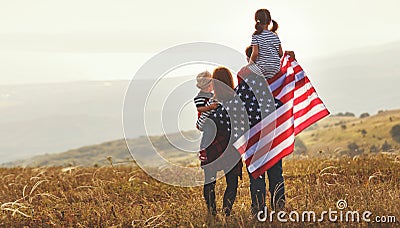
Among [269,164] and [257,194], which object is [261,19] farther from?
[257,194]

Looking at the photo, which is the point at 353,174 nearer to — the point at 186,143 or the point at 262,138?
the point at 262,138

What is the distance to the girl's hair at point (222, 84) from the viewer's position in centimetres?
845

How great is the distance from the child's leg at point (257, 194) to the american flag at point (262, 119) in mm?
105

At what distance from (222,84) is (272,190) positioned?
5.95 feet

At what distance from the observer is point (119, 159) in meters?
13.5

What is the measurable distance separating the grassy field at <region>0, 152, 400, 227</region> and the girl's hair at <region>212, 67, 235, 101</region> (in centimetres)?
176

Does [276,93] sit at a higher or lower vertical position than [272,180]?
higher

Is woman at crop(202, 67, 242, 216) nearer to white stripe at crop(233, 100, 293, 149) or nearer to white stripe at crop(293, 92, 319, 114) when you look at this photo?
white stripe at crop(233, 100, 293, 149)

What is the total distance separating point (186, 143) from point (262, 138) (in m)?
1.16

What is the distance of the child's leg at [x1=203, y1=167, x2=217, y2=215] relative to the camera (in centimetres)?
856

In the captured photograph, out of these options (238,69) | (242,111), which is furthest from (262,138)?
(238,69)

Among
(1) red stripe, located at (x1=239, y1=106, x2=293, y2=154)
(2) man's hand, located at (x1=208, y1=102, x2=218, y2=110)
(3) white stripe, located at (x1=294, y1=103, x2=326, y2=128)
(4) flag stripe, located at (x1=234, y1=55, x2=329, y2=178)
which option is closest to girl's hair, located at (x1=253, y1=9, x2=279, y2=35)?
(4) flag stripe, located at (x1=234, y1=55, x2=329, y2=178)

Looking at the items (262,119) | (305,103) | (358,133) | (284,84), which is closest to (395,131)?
(358,133)

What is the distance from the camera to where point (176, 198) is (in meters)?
10.7
